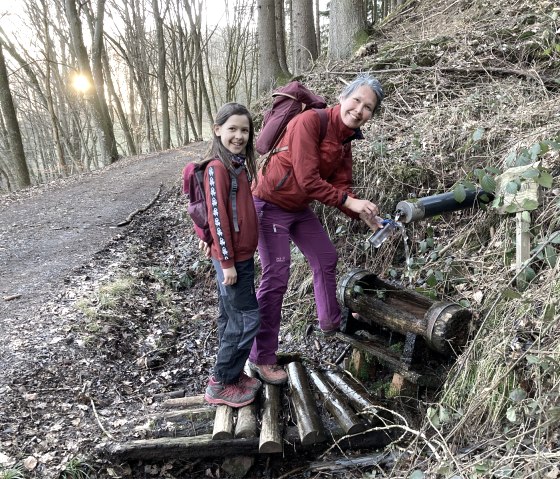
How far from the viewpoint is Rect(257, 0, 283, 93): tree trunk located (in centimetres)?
1030

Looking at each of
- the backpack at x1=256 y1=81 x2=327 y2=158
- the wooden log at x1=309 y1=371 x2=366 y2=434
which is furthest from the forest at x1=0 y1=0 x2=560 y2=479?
the backpack at x1=256 y1=81 x2=327 y2=158

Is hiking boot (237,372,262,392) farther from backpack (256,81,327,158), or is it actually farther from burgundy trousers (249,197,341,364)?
backpack (256,81,327,158)

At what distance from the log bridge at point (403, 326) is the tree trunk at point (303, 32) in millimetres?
7954

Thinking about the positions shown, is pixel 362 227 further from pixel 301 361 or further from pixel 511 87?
pixel 511 87

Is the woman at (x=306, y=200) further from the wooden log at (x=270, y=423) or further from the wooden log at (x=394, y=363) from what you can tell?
the wooden log at (x=394, y=363)

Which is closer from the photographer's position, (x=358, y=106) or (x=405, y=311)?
(x=358, y=106)

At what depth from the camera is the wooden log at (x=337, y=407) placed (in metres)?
2.92

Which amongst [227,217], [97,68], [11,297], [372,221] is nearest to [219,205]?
[227,217]

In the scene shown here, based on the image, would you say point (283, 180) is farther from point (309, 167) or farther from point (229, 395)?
point (229, 395)

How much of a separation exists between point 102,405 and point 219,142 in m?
2.26

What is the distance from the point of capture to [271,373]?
350 centimetres

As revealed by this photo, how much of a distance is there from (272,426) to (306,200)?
161cm

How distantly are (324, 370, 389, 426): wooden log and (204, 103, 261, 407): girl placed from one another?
64cm

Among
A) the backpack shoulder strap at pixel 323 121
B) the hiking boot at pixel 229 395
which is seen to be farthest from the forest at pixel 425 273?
the backpack shoulder strap at pixel 323 121
